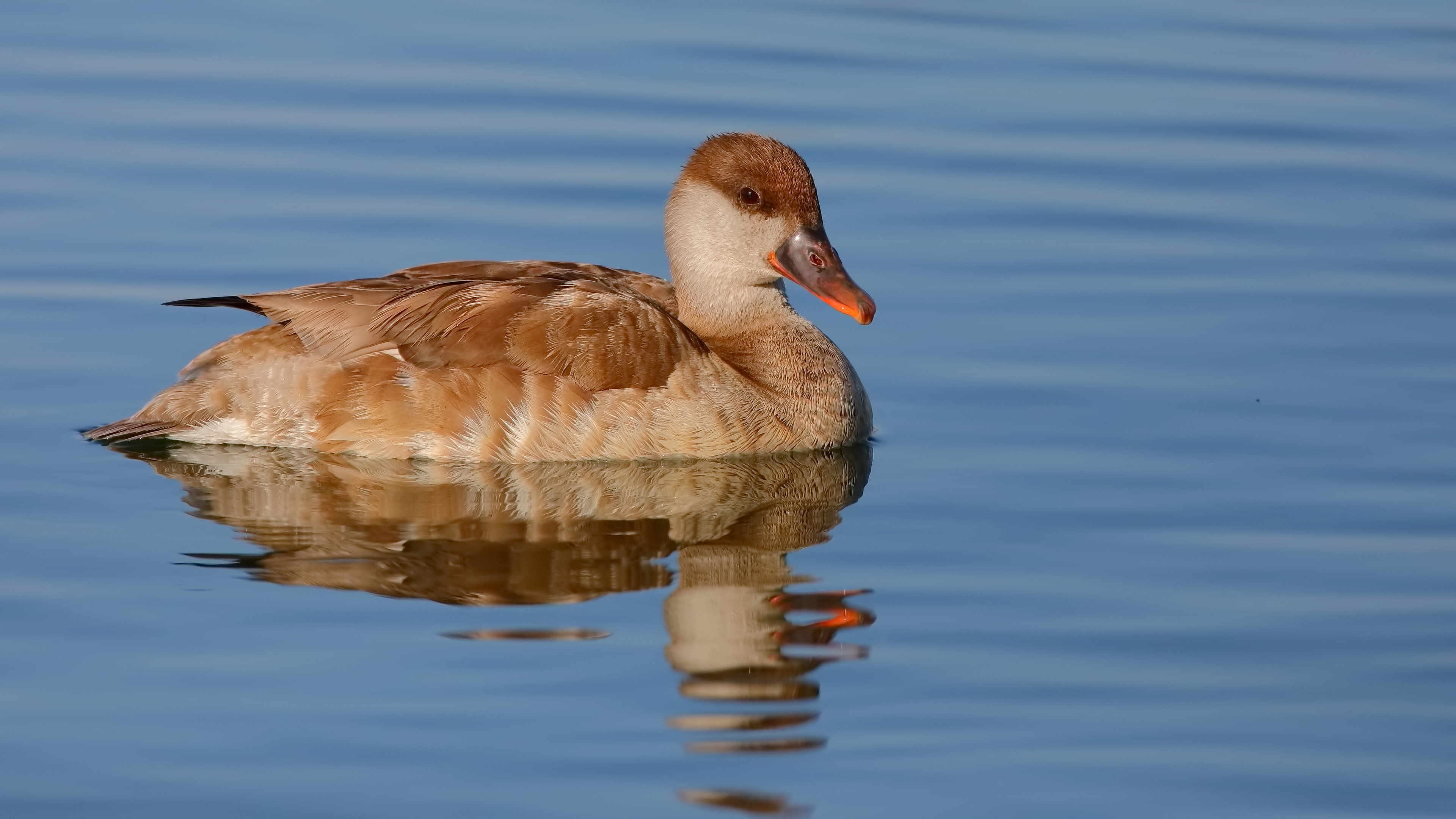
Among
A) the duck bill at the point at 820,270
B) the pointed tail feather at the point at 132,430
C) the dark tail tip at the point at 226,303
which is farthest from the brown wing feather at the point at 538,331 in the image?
the pointed tail feather at the point at 132,430

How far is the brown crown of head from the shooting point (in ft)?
32.4

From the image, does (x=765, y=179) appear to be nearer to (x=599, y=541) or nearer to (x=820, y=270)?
(x=820, y=270)

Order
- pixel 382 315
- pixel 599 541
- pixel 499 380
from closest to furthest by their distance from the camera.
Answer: pixel 599 541 → pixel 499 380 → pixel 382 315

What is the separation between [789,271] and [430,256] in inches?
107

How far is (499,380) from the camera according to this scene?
939cm

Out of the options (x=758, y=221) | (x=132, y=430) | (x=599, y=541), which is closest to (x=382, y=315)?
(x=132, y=430)

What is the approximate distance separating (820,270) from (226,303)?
2.63 metres

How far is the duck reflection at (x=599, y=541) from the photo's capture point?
6.86 m

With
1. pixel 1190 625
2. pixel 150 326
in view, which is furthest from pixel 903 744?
pixel 150 326

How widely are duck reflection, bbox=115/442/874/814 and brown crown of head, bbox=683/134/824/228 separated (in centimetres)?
112

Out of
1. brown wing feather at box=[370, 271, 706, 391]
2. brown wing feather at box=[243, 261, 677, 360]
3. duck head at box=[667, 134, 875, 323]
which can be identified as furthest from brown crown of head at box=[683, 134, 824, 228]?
brown wing feather at box=[243, 261, 677, 360]

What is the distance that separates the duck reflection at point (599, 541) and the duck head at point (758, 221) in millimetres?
814

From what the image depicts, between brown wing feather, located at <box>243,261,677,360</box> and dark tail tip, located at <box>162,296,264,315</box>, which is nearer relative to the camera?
dark tail tip, located at <box>162,296,264,315</box>

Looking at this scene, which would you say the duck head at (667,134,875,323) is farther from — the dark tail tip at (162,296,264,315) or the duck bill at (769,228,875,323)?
the dark tail tip at (162,296,264,315)
